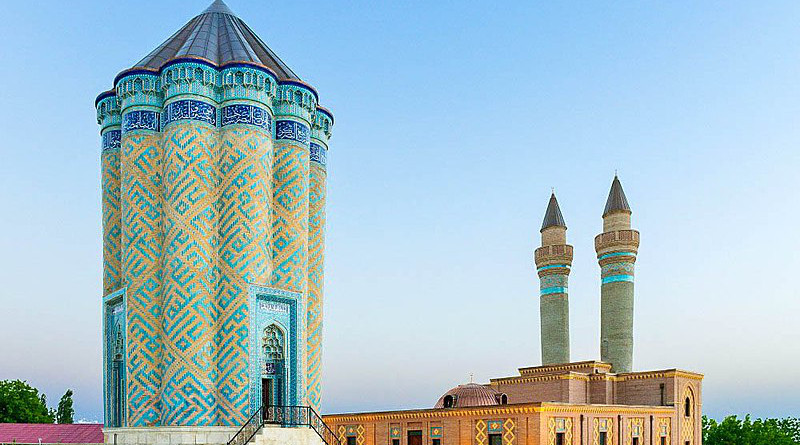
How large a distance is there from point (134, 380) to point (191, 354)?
202cm

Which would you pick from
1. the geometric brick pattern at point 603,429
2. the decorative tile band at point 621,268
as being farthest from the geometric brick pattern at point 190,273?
the decorative tile band at point 621,268

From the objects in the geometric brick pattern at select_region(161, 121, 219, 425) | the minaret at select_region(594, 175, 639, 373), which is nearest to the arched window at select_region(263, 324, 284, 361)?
the geometric brick pattern at select_region(161, 121, 219, 425)

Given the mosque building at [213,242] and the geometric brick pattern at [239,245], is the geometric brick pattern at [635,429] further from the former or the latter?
the geometric brick pattern at [239,245]

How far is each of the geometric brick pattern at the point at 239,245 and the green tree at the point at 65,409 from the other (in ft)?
106

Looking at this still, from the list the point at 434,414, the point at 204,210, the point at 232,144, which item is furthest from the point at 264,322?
the point at 434,414

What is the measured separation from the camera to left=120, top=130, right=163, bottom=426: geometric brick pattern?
21062 mm

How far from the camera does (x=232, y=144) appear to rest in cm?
2197

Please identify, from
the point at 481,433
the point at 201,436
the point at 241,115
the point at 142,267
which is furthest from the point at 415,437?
the point at 241,115

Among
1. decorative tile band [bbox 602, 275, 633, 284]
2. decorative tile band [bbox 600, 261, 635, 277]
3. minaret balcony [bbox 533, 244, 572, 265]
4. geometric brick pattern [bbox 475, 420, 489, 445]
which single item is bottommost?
geometric brick pattern [bbox 475, 420, 489, 445]

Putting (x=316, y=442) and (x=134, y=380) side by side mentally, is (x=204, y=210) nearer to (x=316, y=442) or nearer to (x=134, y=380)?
(x=134, y=380)

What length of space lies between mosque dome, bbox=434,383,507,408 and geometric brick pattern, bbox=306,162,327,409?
942 cm

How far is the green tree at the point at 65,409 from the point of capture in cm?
4778

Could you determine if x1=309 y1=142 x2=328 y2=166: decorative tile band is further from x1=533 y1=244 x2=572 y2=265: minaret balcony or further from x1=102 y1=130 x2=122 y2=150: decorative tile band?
x1=533 y1=244 x2=572 y2=265: minaret balcony

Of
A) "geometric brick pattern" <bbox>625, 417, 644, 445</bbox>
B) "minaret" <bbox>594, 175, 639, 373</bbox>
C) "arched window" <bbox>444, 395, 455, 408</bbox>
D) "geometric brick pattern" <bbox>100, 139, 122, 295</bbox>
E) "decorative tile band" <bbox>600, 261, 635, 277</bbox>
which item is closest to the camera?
"geometric brick pattern" <bbox>100, 139, 122, 295</bbox>
